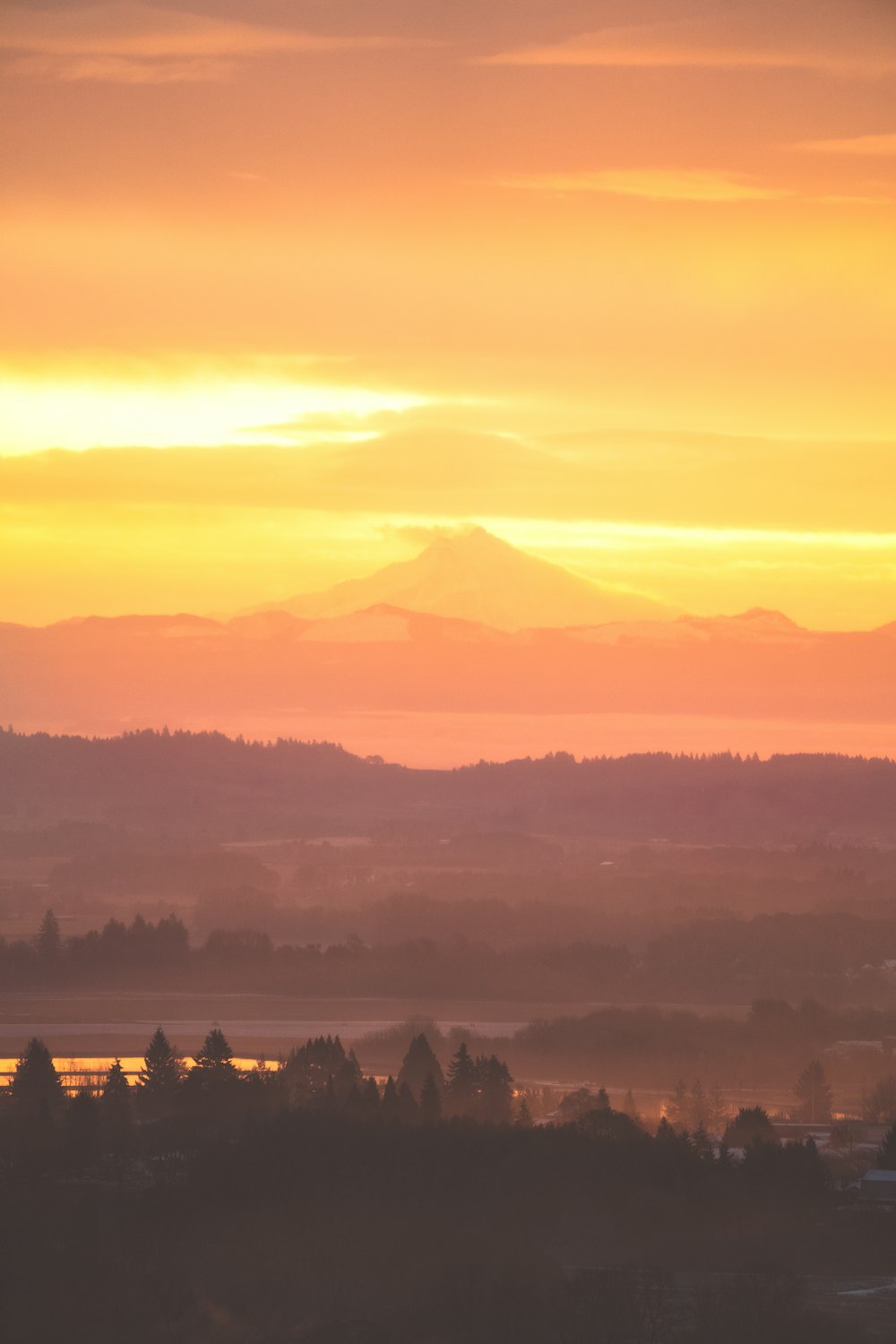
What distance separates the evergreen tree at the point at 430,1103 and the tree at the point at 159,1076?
643cm

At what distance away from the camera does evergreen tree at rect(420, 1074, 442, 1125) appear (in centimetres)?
5006

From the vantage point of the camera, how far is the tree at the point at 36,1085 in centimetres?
5216

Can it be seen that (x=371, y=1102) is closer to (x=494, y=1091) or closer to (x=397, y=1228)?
(x=494, y=1091)

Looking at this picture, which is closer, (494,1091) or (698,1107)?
(494,1091)

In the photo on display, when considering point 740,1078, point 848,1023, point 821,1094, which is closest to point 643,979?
point 848,1023

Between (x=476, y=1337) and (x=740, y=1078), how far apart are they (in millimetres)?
34238

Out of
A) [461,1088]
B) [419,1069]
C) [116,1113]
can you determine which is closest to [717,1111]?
[419,1069]

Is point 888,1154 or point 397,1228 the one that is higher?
point 888,1154

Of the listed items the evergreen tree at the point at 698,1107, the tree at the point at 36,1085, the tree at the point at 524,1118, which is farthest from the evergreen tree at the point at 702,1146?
the tree at the point at 36,1085

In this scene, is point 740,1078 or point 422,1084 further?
point 740,1078

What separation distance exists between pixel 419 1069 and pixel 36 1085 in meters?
10.3

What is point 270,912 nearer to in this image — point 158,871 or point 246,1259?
point 158,871

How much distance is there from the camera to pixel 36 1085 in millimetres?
53719

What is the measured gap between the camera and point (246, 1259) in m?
39.4
